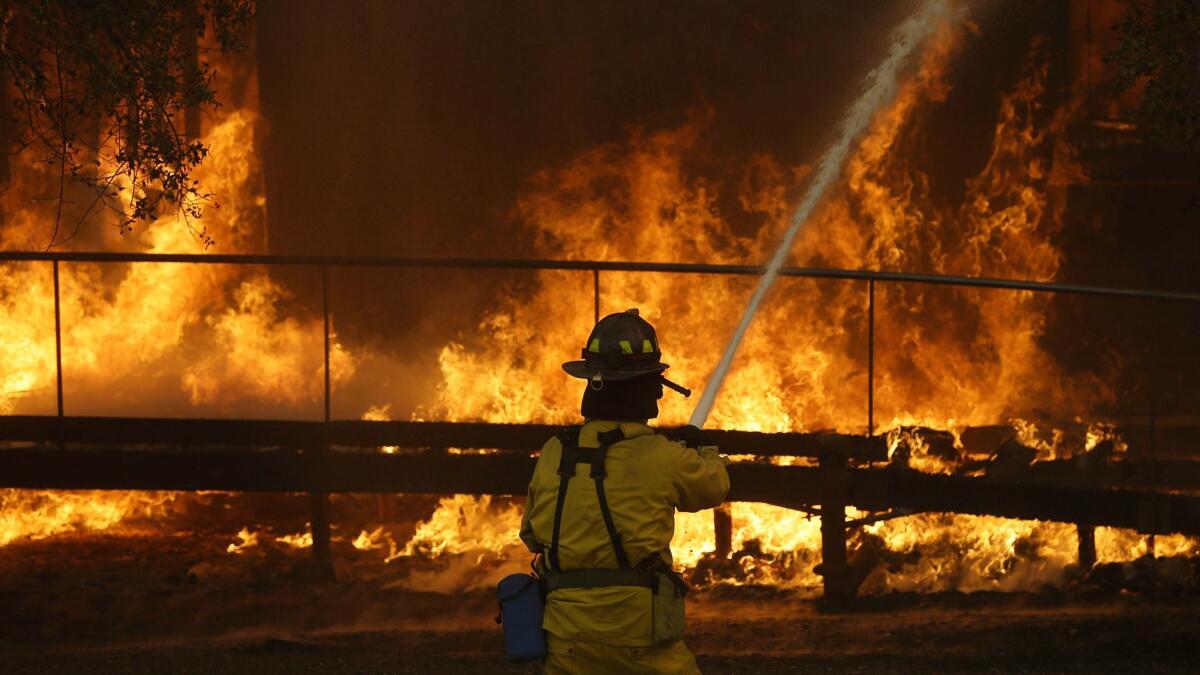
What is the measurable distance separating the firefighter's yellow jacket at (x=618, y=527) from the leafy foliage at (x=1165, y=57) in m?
3.73

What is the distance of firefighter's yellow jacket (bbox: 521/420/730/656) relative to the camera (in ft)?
13.6

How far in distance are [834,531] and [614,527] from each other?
14.2 feet

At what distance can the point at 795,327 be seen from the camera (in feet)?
39.7

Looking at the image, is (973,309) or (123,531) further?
(973,309)

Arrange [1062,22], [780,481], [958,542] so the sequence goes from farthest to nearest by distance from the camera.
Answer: [1062,22] → [958,542] → [780,481]

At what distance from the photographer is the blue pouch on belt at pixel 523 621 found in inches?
165

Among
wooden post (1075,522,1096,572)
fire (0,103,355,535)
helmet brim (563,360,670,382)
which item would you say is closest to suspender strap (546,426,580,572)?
helmet brim (563,360,670,382)

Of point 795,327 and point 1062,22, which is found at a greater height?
point 1062,22

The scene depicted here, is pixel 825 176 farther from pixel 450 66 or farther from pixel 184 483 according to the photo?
pixel 184 483

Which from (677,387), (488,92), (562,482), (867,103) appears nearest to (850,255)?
(867,103)

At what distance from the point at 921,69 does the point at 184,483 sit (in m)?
7.32

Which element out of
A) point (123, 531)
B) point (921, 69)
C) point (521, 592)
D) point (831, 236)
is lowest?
point (123, 531)

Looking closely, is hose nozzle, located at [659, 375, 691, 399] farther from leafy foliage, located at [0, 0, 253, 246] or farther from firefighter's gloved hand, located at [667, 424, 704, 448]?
leafy foliage, located at [0, 0, 253, 246]

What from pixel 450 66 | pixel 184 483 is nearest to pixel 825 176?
pixel 450 66
